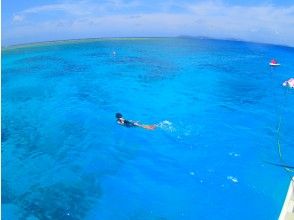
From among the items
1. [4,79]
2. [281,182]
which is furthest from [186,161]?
[4,79]

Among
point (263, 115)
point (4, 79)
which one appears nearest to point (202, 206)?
point (263, 115)

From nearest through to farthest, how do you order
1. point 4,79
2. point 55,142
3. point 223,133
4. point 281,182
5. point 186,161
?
point 281,182 < point 186,161 < point 55,142 < point 223,133 < point 4,79

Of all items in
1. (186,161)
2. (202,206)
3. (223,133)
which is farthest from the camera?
(223,133)

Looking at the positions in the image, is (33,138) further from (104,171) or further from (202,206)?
(202,206)

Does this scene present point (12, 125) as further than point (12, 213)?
Yes

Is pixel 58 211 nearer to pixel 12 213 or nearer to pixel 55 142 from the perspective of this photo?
pixel 12 213

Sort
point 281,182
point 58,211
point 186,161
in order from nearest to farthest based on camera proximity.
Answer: point 58,211
point 281,182
point 186,161
